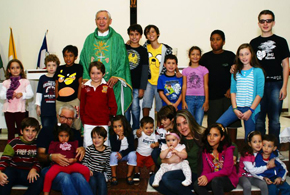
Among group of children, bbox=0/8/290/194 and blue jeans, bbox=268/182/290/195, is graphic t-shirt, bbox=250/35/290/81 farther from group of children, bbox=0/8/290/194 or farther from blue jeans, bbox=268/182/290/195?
blue jeans, bbox=268/182/290/195

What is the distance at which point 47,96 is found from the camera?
364 cm

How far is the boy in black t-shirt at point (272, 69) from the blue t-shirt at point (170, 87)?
3.08 feet

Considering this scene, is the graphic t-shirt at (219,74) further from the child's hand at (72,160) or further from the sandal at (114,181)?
the child's hand at (72,160)

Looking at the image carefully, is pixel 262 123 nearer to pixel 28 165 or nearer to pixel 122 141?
pixel 122 141

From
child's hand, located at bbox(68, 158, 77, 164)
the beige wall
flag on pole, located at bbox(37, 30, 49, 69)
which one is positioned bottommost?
child's hand, located at bbox(68, 158, 77, 164)

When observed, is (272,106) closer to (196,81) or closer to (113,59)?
(196,81)

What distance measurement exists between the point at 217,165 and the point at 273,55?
1.40 metres

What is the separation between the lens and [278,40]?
334 cm

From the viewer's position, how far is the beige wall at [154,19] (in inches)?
271

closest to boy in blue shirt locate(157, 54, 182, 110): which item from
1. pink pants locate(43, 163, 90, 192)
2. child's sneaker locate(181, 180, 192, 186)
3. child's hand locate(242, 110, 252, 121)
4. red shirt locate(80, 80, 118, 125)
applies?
red shirt locate(80, 80, 118, 125)

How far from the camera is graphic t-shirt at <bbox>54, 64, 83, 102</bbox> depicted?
350 cm

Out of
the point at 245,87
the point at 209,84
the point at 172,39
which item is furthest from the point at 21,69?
the point at 172,39

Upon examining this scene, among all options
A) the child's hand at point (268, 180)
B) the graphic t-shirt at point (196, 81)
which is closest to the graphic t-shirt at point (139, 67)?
the graphic t-shirt at point (196, 81)

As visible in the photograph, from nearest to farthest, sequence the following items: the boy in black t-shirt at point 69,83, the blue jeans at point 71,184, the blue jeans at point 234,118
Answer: the blue jeans at point 71,184, the blue jeans at point 234,118, the boy in black t-shirt at point 69,83
